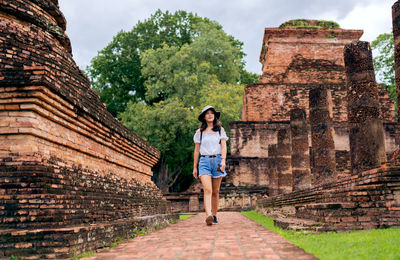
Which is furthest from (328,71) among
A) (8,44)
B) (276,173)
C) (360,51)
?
(8,44)

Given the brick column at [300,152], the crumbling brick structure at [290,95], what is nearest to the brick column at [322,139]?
the brick column at [300,152]

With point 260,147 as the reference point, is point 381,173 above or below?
below

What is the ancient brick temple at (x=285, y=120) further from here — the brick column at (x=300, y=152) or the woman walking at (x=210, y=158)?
the woman walking at (x=210, y=158)

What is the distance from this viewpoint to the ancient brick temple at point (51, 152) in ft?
12.2

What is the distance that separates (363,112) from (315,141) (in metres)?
3.45

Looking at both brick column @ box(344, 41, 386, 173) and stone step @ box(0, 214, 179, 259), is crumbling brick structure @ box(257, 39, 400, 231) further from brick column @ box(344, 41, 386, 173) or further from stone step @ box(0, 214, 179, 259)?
stone step @ box(0, 214, 179, 259)

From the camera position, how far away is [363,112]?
7.86m

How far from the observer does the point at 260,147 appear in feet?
69.8

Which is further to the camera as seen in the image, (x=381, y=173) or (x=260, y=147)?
(x=260, y=147)

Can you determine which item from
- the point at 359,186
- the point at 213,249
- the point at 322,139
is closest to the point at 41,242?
the point at 213,249

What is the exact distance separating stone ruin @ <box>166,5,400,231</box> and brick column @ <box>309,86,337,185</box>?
0.09 ft

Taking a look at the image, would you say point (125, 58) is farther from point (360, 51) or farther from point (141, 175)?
point (360, 51)

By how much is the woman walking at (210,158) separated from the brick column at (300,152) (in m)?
6.78

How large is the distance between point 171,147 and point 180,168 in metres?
2.09
